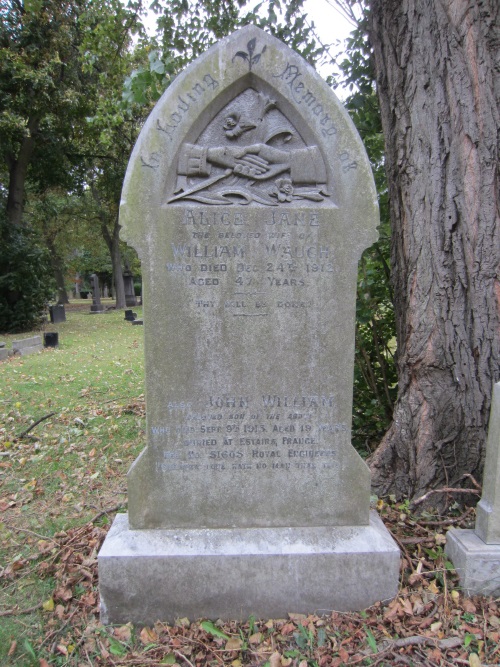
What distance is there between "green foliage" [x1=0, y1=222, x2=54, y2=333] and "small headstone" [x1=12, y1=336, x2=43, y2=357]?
5354mm

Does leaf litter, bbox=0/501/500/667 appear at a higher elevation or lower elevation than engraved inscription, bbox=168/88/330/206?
lower

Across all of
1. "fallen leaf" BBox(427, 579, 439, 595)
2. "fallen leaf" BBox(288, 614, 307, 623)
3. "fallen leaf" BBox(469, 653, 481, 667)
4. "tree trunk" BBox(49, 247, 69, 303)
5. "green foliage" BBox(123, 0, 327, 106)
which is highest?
"green foliage" BBox(123, 0, 327, 106)

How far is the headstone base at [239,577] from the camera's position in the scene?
8.01 ft

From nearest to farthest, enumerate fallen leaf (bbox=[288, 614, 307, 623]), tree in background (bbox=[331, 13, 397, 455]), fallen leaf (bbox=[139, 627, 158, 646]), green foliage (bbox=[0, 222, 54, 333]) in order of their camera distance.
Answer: fallen leaf (bbox=[139, 627, 158, 646])
fallen leaf (bbox=[288, 614, 307, 623])
tree in background (bbox=[331, 13, 397, 455])
green foliage (bbox=[0, 222, 54, 333])

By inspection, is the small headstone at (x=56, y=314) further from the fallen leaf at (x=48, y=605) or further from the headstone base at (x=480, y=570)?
the headstone base at (x=480, y=570)

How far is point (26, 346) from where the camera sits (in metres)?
11.3

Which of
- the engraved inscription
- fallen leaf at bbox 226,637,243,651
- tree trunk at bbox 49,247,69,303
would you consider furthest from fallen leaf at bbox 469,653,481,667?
tree trunk at bbox 49,247,69,303

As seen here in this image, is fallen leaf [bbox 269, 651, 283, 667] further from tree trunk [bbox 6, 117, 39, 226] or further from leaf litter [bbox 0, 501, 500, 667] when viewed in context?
tree trunk [bbox 6, 117, 39, 226]

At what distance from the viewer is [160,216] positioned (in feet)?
7.87

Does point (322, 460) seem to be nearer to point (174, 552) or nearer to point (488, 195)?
point (174, 552)

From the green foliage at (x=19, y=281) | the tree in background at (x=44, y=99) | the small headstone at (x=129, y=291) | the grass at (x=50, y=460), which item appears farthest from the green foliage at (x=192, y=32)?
the small headstone at (x=129, y=291)

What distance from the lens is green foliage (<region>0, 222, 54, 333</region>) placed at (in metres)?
16.5

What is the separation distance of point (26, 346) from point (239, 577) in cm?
1051

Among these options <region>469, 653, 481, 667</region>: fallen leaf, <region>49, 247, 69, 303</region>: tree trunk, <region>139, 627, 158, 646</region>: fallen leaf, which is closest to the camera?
<region>469, 653, 481, 667</region>: fallen leaf
